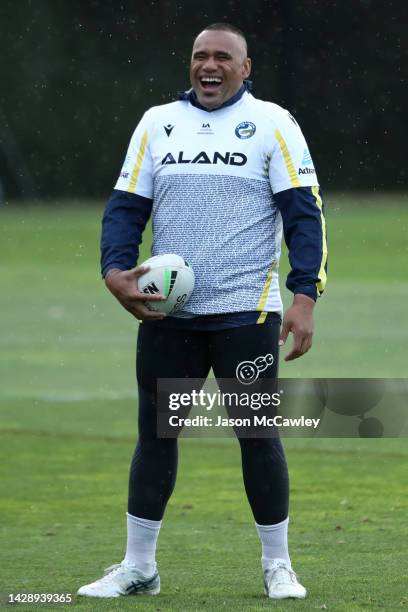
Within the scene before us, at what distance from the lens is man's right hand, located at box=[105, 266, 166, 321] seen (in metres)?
4.42

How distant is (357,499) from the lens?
666 centimetres

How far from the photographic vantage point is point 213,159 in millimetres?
4477

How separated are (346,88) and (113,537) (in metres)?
19.2

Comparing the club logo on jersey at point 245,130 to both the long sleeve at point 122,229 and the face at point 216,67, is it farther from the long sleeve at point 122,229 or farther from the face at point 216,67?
the long sleeve at point 122,229

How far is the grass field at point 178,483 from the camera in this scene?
485cm

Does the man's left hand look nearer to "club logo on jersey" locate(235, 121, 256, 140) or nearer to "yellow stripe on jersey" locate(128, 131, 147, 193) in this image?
"club logo on jersey" locate(235, 121, 256, 140)

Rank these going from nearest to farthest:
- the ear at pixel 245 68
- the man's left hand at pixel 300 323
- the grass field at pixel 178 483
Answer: the man's left hand at pixel 300 323 < the ear at pixel 245 68 < the grass field at pixel 178 483

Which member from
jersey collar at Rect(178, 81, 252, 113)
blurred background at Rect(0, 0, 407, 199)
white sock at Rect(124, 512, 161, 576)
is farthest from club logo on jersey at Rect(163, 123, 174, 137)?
blurred background at Rect(0, 0, 407, 199)

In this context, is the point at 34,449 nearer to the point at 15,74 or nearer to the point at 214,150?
the point at 214,150

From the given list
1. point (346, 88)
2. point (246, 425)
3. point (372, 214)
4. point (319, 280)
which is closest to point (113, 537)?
point (246, 425)

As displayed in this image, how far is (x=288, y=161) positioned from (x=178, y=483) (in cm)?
304

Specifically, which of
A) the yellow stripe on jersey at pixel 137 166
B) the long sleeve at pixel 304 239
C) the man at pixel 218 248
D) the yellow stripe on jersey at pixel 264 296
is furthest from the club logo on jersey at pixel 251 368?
the yellow stripe on jersey at pixel 137 166

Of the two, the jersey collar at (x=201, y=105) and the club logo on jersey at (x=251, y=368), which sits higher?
the jersey collar at (x=201, y=105)

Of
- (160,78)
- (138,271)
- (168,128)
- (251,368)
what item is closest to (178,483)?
(251,368)
